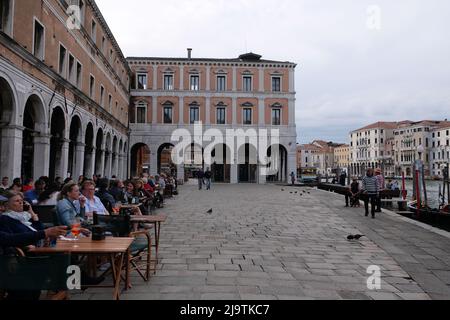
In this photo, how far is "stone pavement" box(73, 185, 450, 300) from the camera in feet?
14.4

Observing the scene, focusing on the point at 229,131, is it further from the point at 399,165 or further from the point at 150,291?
the point at 399,165

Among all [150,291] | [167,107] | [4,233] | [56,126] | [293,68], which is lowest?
[150,291]

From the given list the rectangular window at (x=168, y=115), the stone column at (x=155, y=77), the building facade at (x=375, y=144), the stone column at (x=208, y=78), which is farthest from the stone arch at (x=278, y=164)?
the building facade at (x=375, y=144)

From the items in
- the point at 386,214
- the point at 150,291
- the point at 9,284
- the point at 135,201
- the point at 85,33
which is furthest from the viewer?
the point at 85,33

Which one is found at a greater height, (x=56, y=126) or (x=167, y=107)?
(x=167, y=107)

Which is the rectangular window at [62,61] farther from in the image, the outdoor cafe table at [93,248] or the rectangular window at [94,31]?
the outdoor cafe table at [93,248]

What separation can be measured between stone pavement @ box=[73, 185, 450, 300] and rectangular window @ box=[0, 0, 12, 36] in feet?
25.6

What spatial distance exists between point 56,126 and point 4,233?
15356 millimetres

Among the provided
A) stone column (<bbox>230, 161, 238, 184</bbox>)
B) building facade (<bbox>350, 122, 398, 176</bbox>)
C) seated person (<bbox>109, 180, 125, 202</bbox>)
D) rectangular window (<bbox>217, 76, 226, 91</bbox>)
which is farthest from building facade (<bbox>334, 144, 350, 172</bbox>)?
seated person (<bbox>109, 180, 125, 202</bbox>)

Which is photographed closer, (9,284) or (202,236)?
(9,284)

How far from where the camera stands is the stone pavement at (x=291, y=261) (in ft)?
14.4

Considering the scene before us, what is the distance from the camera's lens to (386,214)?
12266 mm

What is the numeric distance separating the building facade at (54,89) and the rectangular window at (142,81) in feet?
28.9

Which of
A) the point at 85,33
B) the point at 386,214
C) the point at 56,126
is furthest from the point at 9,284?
the point at 85,33
